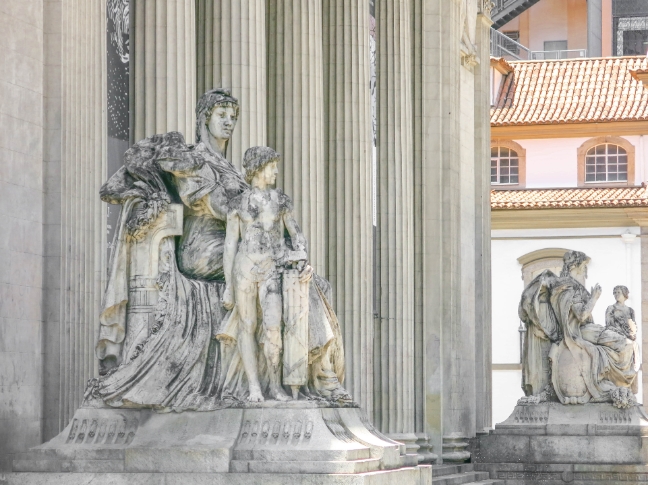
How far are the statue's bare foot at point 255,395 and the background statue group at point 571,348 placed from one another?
17.4 meters

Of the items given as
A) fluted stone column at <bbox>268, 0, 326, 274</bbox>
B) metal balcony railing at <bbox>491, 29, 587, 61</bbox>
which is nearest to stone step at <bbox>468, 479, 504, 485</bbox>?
fluted stone column at <bbox>268, 0, 326, 274</bbox>

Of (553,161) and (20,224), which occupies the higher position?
(553,161)

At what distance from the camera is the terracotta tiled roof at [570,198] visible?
193 ft

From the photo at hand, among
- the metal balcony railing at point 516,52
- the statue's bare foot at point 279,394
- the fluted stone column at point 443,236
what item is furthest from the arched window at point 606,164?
the statue's bare foot at point 279,394

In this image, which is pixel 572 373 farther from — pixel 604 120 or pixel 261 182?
pixel 604 120

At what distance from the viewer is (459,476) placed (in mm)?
32156

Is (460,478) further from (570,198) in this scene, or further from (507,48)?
(507,48)

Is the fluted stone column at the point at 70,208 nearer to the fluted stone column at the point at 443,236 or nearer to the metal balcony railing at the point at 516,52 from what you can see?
the fluted stone column at the point at 443,236

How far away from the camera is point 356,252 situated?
29.6m

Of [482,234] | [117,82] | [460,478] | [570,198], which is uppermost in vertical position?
[570,198]

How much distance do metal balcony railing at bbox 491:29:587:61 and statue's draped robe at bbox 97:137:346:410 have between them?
54603 mm

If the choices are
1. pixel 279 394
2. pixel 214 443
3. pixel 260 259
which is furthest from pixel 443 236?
pixel 214 443

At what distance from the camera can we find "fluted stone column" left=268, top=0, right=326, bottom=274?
27453 mm

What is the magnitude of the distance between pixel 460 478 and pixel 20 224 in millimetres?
15149
